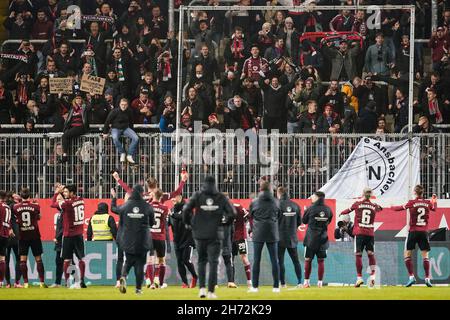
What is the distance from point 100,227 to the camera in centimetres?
3366

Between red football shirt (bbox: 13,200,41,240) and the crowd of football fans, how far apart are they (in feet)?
12.0

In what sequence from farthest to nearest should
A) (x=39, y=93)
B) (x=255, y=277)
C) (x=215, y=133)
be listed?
(x=39, y=93) → (x=215, y=133) → (x=255, y=277)

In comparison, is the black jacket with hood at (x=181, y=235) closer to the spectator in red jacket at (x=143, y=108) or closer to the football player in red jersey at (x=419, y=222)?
the football player in red jersey at (x=419, y=222)

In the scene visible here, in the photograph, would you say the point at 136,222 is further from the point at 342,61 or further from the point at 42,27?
the point at 42,27

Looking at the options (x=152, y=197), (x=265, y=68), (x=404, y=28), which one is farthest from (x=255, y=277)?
(x=404, y=28)

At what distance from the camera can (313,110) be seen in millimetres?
36156

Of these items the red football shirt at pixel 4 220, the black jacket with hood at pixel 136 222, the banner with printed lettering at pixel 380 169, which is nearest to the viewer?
the black jacket with hood at pixel 136 222

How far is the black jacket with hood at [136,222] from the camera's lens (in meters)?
28.1

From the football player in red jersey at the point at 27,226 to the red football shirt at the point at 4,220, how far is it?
18.0 inches

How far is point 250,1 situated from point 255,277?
12.4 meters

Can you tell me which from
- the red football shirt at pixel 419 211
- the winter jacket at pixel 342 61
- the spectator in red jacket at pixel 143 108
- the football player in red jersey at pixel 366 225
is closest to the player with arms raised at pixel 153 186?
the football player in red jersey at pixel 366 225

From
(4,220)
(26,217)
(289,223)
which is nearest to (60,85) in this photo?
(26,217)

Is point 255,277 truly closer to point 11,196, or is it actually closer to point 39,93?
point 11,196

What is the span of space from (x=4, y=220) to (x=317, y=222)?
6.82 meters
